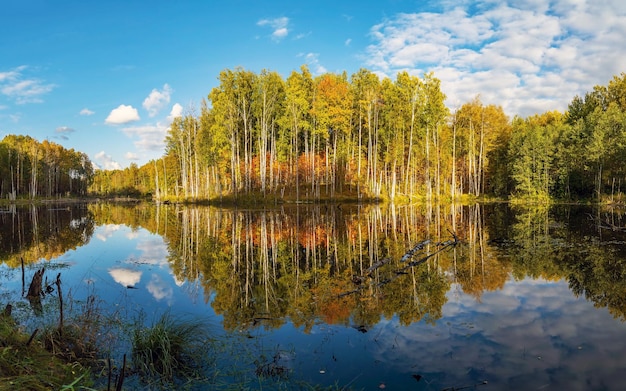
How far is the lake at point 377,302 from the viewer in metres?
6.09

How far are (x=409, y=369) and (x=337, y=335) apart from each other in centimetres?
183

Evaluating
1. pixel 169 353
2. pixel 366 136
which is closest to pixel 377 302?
pixel 169 353

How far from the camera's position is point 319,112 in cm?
5197

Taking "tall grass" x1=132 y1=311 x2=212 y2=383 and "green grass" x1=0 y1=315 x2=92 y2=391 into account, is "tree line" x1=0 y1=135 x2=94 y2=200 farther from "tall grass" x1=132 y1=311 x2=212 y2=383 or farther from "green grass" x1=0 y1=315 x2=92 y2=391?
"tall grass" x1=132 y1=311 x2=212 y2=383

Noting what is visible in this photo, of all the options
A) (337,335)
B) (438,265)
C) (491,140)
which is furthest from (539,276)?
(491,140)

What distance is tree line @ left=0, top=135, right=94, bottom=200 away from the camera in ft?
274

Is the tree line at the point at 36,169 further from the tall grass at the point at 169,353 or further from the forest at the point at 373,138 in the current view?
the tall grass at the point at 169,353

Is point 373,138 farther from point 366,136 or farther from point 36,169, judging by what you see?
point 36,169

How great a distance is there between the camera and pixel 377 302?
9422mm

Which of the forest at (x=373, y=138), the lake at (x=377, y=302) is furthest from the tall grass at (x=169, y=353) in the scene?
the forest at (x=373, y=138)

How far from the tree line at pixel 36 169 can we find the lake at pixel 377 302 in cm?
8147

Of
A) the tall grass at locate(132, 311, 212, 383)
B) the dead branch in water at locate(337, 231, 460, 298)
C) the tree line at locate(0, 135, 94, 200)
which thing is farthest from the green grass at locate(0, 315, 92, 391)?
the tree line at locate(0, 135, 94, 200)

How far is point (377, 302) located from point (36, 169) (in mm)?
101510

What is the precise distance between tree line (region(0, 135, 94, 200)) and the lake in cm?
8147
